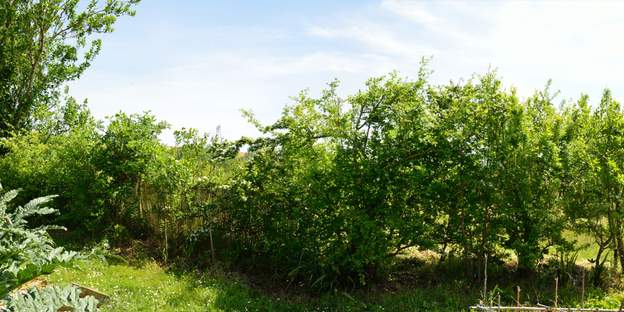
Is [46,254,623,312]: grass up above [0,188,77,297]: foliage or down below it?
below

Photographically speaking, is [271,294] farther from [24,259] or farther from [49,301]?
[49,301]

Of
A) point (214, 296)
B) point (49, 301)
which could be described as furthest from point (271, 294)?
point (49, 301)

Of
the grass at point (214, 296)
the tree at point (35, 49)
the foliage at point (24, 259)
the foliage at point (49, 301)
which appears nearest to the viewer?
the foliage at point (49, 301)

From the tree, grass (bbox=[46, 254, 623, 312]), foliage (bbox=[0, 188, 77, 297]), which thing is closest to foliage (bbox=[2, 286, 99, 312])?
foliage (bbox=[0, 188, 77, 297])

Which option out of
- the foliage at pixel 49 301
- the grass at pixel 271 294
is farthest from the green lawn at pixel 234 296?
the foliage at pixel 49 301

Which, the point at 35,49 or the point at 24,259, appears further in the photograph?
the point at 35,49

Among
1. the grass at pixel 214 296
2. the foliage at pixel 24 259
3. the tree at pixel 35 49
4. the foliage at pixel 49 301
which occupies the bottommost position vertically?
the grass at pixel 214 296

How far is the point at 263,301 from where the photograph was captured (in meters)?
8.27

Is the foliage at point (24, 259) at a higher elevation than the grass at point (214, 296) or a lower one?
higher

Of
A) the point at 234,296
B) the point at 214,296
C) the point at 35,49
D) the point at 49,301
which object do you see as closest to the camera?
the point at 49,301

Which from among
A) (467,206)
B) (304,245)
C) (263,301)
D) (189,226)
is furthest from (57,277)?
(467,206)

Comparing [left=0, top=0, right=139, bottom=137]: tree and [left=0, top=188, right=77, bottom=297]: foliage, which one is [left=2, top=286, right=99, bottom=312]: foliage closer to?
[left=0, top=188, right=77, bottom=297]: foliage

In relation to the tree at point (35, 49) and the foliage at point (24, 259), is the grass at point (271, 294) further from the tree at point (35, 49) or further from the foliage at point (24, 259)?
the tree at point (35, 49)

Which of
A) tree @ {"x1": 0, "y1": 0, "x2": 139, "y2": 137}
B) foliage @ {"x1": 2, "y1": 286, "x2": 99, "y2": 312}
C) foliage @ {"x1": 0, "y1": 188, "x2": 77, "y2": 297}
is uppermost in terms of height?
tree @ {"x1": 0, "y1": 0, "x2": 139, "y2": 137}
